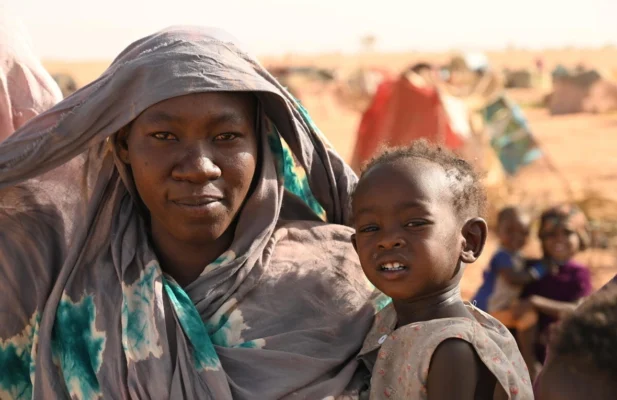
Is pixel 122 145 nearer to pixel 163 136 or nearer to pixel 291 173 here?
pixel 163 136

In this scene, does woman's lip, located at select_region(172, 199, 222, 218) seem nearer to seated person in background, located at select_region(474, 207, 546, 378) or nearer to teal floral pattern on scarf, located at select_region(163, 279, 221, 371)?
teal floral pattern on scarf, located at select_region(163, 279, 221, 371)

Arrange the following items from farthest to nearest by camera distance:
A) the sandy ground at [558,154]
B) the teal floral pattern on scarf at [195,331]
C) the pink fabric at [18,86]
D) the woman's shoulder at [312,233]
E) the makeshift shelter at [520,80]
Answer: the makeshift shelter at [520,80], the sandy ground at [558,154], the pink fabric at [18,86], the woman's shoulder at [312,233], the teal floral pattern on scarf at [195,331]

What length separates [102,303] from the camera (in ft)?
9.54

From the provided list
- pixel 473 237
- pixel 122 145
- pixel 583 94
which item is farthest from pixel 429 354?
pixel 583 94

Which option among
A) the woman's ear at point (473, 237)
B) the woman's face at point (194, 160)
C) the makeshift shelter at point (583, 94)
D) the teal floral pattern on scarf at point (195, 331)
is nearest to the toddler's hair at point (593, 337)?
the woman's ear at point (473, 237)

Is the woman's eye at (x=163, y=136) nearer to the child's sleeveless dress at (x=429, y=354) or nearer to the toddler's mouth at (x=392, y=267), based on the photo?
the toddler's mouth at (x=392, y=267)

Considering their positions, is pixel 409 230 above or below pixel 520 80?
above

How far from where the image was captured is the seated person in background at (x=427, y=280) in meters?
2.46

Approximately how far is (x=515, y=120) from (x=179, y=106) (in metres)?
9.91

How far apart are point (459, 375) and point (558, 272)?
3201mm

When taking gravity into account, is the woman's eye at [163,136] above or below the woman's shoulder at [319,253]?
above

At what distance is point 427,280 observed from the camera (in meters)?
2.65

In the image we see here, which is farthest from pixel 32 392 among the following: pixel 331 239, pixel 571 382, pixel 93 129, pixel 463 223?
pixel 571 382

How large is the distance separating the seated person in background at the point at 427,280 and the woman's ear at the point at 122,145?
73 centimetres
